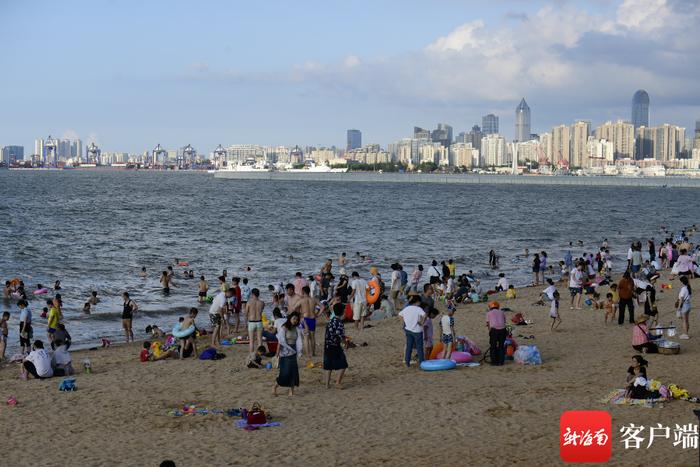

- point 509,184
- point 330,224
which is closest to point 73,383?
point 330,224

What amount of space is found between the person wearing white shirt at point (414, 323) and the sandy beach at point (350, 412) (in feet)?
1.41

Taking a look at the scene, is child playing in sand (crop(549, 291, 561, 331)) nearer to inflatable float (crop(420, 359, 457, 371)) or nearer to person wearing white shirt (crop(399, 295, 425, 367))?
inflatable float (crop(420, 359, 457, 371))

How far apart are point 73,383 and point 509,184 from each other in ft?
542

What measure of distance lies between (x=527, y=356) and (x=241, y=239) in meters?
34.2

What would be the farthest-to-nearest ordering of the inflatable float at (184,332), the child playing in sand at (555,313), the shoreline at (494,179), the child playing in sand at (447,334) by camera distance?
the shoreline at (494,179), the child playing in sand at (555,313), the inflatable float at (184,332), the child playing in sand at (447,334)

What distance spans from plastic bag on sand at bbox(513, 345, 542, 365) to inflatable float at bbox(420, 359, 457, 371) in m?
1.21

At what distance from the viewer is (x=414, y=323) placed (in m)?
13.1

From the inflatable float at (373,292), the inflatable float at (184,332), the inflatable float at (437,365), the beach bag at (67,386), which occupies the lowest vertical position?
the beach bag at (67,386)

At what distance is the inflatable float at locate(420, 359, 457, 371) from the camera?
1318 centimetres

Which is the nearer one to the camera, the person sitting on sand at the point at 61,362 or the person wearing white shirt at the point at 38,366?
the person wearing white shirt at the point at 38,366

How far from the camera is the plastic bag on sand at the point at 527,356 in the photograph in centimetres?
1359

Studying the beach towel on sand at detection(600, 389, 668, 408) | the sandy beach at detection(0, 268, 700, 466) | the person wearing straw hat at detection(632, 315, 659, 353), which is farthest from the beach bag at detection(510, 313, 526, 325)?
the beach towel on sand at detection(600, 389, 668, 408)

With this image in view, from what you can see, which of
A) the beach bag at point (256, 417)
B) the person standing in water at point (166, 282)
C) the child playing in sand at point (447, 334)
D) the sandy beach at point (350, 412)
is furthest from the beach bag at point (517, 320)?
the person standing in water at point (166, 282)

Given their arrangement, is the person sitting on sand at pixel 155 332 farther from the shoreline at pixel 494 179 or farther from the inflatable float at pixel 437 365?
the shoreline at pixel 494 179
